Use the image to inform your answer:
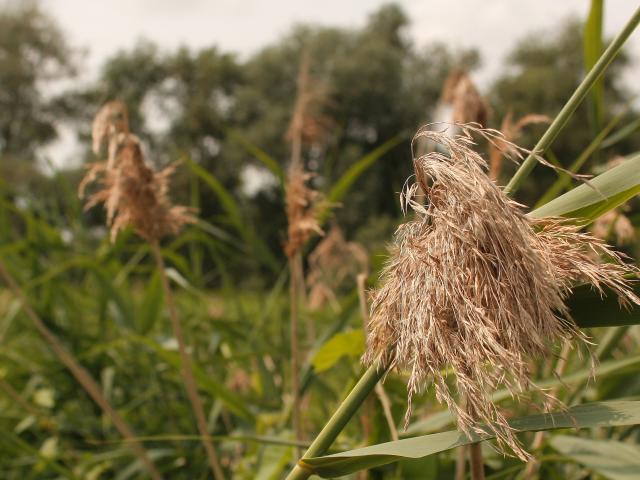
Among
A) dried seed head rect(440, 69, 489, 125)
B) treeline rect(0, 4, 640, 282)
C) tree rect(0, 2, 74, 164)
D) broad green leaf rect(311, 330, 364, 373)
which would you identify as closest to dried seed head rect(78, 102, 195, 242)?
broad green leaf rect(311, 330, 364, 373)

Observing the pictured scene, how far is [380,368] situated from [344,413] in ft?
0.12

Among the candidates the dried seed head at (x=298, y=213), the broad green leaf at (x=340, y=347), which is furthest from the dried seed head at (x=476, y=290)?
the dried seed head at (x=298, y=213)

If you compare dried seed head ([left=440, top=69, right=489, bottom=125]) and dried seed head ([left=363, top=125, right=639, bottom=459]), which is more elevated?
dried seed head ([left=440, top=69, right=489, bottom=125])

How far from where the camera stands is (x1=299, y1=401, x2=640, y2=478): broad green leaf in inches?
16.4

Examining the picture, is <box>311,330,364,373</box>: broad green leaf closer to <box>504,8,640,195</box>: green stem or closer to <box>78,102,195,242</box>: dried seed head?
<box>78,102,195,242</box>: dried seed head

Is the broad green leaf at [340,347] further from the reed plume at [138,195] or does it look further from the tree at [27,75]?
the tree at [27,75]

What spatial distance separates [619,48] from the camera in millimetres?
484

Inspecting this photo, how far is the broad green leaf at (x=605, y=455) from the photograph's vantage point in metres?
0.59

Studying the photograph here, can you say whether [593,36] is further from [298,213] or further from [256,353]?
[256,353]

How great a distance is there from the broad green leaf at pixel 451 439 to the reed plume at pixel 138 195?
485mm

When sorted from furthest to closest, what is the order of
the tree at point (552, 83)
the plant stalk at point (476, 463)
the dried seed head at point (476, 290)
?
the tree at point (552, 83) → the plant stalk at point (476, 463) → the dried seed head at point (476, 290)

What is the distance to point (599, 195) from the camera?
1.53 feet

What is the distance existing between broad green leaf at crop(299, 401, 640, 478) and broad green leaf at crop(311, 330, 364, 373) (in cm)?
38

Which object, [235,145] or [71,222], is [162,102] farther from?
[71,222]
